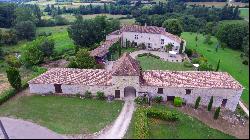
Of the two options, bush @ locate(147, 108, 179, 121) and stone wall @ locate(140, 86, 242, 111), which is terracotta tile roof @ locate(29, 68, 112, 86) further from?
bush @ locate(147, 108, 179, 121)

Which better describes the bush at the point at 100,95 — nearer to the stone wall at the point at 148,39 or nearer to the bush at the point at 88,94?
the bush at the point at 88,94

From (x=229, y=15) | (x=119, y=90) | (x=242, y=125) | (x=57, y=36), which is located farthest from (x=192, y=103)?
(x=229, y=15)

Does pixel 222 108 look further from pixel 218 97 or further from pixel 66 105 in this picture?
pixel 66 105

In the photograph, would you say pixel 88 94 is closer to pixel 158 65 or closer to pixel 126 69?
pixel 126 69

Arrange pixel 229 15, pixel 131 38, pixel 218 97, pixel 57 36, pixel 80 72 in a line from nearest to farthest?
pixel 218 97
pixel 80 72
pixel 131 38
pixel 57 36
pixel 229 15

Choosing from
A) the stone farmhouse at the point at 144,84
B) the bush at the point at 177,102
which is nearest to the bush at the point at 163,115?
the bush at the point at 177,102

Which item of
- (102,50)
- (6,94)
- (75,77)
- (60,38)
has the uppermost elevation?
(102,50)

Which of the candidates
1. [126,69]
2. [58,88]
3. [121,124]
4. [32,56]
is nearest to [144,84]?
Answer: [126,69]
